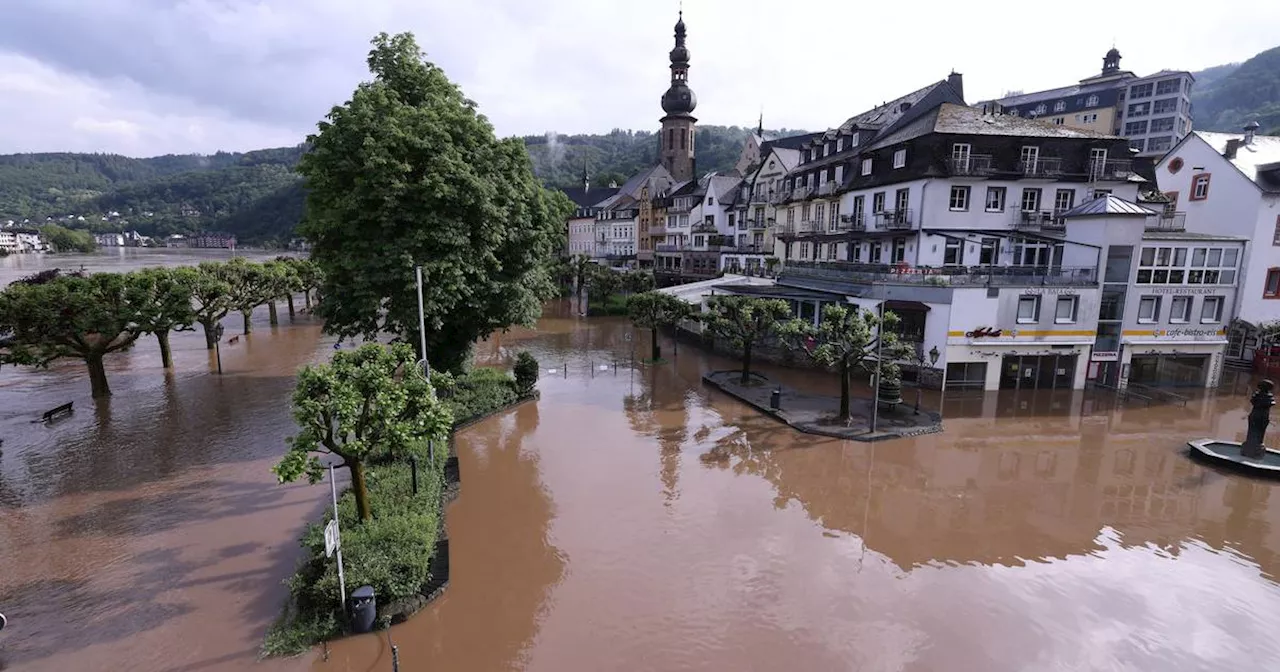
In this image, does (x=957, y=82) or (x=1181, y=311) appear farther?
(x=957, y=82)

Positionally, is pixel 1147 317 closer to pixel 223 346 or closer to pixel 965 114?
pixel 965 114

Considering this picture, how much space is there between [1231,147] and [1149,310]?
45.3 feet

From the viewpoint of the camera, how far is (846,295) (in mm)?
32844

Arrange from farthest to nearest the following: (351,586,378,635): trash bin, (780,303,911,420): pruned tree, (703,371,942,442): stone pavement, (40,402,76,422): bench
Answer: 1. (40,402,76,422): bench
2. (780,303,911,420): pruned tree
3. (703,371,942,442): stone pavement
4. (351,586,378,635): trash bin

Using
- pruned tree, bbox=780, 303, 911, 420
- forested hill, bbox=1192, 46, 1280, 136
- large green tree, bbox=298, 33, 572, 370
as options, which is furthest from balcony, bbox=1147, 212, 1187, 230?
forested hill, bbox=1192, 46, 1280, 136

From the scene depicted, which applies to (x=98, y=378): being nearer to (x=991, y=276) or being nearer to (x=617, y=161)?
(x=991, y=276)

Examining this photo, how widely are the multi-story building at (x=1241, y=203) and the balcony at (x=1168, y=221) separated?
0.18m

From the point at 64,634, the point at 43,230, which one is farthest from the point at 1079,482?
the point at 43,230

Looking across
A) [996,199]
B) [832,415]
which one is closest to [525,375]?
[832,415]

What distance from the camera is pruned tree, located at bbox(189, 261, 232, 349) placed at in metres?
32.3

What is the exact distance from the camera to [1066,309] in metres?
28.7

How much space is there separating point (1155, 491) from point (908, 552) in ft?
34.0

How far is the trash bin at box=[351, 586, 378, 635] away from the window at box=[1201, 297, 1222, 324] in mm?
39237

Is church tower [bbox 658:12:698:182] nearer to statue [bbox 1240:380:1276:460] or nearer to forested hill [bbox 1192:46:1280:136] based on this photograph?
statue [bbox 1240:380:1276:460]
